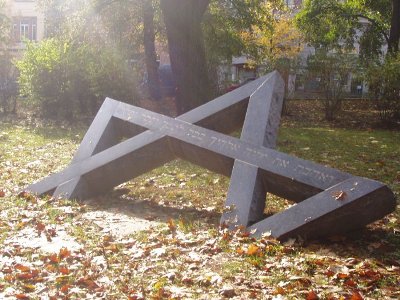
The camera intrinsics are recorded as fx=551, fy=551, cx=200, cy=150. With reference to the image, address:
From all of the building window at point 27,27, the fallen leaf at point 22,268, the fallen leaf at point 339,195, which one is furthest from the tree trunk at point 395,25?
the building window at point 27,27

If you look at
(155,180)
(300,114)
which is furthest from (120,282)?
(300,114)

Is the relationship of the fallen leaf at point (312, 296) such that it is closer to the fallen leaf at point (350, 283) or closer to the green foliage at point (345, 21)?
the fallen leaf at point (350, 283)

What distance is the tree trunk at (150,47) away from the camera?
21.2 m

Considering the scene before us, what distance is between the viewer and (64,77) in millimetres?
16266

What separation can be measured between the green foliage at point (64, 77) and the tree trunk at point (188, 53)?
344 centimetres

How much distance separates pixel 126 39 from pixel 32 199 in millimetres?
18060

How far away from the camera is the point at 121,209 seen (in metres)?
6.81

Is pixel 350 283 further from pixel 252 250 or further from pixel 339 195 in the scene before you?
pixel 339 195

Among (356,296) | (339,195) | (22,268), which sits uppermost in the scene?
(339,195)

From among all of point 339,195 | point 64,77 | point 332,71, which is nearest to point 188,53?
point 64,77

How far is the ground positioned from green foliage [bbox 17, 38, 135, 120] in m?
7.62

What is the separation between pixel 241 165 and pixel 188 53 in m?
7.06

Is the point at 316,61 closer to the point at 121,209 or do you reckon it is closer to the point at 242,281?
the point at 121,209

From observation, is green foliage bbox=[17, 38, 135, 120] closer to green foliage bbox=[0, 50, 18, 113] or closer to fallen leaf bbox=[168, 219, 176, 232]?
green foliage bbox=[0, 50, 18, 113]
